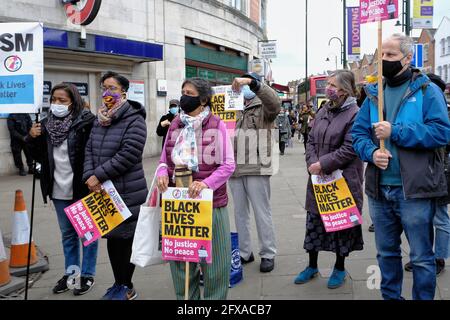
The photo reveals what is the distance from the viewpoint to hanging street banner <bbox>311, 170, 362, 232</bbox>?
13.0ft

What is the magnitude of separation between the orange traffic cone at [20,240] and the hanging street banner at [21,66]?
158 centimetres

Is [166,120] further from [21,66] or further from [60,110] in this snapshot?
[21,66]

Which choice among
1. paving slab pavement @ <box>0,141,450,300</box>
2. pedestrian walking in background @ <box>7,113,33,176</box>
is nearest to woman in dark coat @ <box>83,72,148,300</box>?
paving slab pavement @ <box>0,141,450,300</box>

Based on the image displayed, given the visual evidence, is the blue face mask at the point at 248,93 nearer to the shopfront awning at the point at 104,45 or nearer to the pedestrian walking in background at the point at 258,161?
the pedestrian walking in background at the point at 258,161

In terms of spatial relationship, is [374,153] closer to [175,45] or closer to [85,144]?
[85,144]

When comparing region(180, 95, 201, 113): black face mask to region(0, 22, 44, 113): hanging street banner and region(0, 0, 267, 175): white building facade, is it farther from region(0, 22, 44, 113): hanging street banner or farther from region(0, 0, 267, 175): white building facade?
region(0, 0, 267, 175): white building facade

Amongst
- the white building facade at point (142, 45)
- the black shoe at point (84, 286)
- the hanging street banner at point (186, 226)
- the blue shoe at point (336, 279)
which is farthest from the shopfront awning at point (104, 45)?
the blue shoe at point (336, 279)

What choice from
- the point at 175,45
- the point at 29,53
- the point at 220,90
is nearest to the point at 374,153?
the point at 220,90

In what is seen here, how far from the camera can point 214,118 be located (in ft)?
11.3

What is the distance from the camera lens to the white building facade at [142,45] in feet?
38.6

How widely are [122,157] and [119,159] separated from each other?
29 mm

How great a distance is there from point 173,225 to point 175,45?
45.0 ft

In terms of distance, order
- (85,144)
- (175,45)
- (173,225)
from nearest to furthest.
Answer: (173,225)
(85,144)
(175,45)
